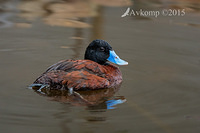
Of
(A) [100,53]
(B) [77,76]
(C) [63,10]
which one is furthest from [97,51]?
(C) [63,10]

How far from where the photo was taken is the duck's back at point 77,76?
18.7 feet

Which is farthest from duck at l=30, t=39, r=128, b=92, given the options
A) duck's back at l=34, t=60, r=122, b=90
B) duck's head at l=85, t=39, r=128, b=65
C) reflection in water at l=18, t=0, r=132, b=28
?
reflection in water at l=18, t=0, r=132, b=28

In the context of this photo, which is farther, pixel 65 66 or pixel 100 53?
pixel 100 53

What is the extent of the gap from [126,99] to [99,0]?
804 centimetres

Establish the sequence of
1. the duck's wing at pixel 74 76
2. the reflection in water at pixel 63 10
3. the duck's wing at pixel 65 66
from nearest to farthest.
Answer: the duck's wing at pixel 74 76 → the duck's wing at pixel 65 66 → the reflection in water at pixel 63 10

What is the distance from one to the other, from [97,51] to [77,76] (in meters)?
0.89

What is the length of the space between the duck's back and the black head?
1.37 feet

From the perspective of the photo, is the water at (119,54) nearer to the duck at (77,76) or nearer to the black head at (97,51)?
the duck at (77,76)

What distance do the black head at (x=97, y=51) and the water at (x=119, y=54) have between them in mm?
543

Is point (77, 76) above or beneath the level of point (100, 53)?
beneath

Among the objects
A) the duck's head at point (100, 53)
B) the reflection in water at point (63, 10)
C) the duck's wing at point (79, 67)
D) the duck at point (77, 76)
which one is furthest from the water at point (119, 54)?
the duck's wing at point (79, 67)

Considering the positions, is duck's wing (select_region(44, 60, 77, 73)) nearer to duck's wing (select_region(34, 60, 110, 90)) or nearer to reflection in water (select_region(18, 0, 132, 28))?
duck's wing (select_region(34, 60, 110, 90))

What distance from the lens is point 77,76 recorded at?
574 centimetres

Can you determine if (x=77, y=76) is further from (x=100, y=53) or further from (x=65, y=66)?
(x=100, y=53)
